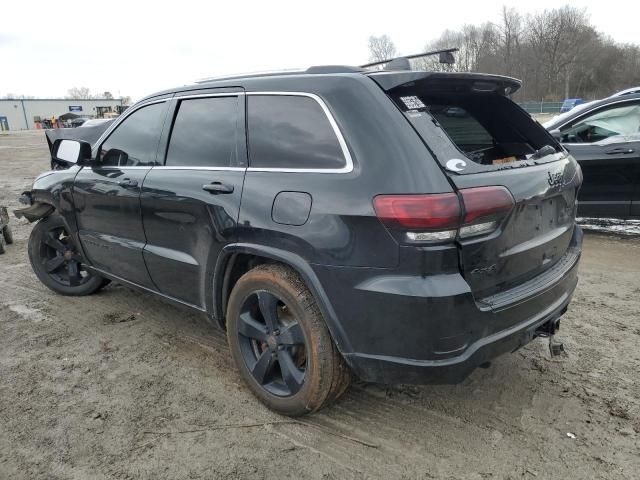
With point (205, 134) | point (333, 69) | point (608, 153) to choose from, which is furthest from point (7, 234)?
point (608, 153)

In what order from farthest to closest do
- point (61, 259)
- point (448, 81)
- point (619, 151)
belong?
point (619, 151) < point (61, 259) < point (448, 81)

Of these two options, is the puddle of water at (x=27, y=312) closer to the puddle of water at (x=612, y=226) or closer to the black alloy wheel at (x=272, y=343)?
the black alloy wheel at (x=272, y=343)

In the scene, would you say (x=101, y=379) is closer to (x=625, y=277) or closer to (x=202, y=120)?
(x=202, y=120)

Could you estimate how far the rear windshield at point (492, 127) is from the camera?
2930 millimetres

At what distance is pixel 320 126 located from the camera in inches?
100

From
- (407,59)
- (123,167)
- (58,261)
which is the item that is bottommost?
(58,261)

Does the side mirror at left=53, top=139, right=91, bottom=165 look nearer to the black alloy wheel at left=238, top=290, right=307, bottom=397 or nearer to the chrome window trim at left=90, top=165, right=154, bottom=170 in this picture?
the chrome window trim at left=90, top=165, right=154, bottom=170

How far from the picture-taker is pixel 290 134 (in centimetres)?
269

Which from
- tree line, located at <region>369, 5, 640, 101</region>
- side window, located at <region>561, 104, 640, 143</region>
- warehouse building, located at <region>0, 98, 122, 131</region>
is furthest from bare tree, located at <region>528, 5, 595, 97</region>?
side window, located at <region>561, 104, 640, 143</region>

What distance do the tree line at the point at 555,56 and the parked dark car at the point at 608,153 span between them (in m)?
60.0

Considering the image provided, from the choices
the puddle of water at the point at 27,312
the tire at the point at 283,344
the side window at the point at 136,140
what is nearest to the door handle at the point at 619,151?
the tire at the point at 283,344

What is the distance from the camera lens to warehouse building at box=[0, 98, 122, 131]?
74.9m

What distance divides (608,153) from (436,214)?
4.98 metres

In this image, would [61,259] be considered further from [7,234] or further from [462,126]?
[462,126]
